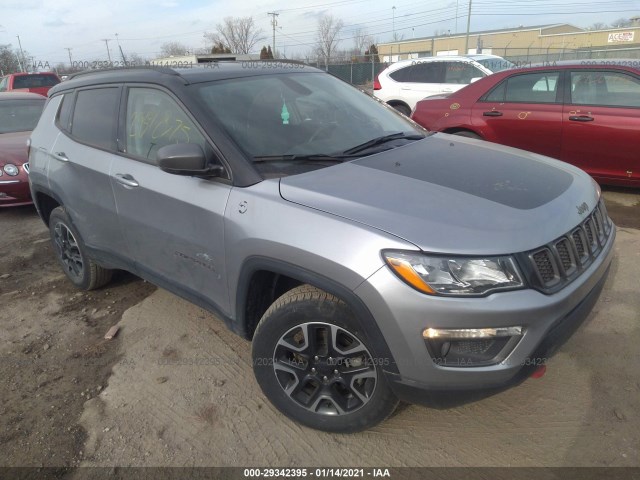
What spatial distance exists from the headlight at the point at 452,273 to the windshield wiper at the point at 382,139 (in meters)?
1.03

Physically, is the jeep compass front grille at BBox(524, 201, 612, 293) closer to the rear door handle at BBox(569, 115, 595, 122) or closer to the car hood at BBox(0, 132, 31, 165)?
the rear door handle at BBox(569, 115, 595, 122)

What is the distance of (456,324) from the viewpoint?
73.0 inches

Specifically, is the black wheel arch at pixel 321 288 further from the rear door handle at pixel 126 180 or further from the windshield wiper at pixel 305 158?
the rear door handle at pixel 126 180

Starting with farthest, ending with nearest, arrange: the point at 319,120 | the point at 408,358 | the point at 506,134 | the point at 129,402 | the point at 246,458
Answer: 1. the point at 506,134
2. the point at 319,120
3. the point at 129,402
4. the point at 246,458
5. the point at 408,358

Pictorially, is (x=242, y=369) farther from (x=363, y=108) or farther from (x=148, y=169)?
(x=363, y=108)

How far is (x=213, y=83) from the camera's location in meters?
2.83

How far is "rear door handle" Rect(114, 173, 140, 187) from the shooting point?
9.64 ft

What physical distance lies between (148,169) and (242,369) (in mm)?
1382

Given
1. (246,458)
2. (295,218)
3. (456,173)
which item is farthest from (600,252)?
(246,458)

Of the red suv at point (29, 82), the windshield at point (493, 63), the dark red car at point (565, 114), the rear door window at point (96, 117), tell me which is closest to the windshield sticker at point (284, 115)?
the rear door window at point (96, 117)

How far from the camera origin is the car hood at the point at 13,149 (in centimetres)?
626

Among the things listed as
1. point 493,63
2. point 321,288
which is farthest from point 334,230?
point 493,63

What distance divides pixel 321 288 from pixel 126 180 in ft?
5.42

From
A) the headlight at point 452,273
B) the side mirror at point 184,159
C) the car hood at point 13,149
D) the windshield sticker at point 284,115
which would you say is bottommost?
the car hood at point 13,149
